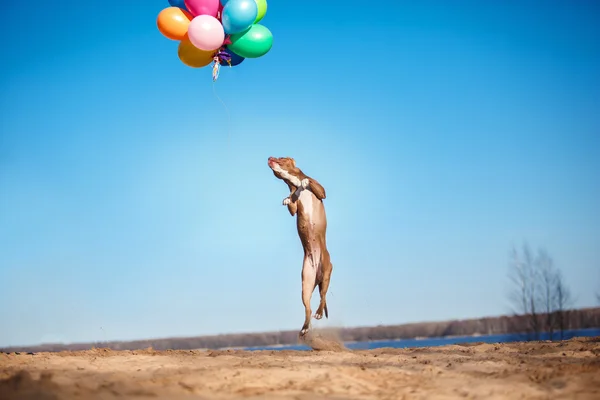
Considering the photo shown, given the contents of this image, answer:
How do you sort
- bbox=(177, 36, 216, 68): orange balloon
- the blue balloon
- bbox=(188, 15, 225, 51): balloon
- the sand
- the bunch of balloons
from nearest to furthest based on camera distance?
the sand, bbox=(188, 15, 225, 51): balloon, the bunch of balloons, bbox=(177, 36, 216, 68): orange balloon, the blue balloon

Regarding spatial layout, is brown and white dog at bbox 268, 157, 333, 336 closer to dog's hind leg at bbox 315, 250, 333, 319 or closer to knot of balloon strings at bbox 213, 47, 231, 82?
dog's hind leg at bbox 315, 250, 333, 319

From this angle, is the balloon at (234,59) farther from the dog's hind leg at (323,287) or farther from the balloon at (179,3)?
the dog's hind leg at (323,287)

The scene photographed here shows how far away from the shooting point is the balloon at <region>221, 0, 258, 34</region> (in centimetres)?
871

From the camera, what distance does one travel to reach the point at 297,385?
15.7ft

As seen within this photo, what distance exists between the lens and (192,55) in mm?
9492

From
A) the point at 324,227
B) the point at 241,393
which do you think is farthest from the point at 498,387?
the point at 324,227

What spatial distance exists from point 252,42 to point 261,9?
2.79 feet

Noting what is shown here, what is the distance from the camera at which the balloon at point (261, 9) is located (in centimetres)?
962

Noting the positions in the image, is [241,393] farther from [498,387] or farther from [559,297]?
[559,297]

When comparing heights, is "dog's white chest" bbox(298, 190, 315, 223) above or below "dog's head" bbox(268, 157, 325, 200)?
below

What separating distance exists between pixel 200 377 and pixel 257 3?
22.9ft

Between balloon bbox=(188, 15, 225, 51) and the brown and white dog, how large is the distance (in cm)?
235

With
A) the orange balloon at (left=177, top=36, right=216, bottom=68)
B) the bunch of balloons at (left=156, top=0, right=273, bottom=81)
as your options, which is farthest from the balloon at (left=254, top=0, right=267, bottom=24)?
the orange balloon at (left=177, top=36, right=216, bottom=68)

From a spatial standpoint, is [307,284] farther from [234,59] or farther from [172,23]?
[172,23]
